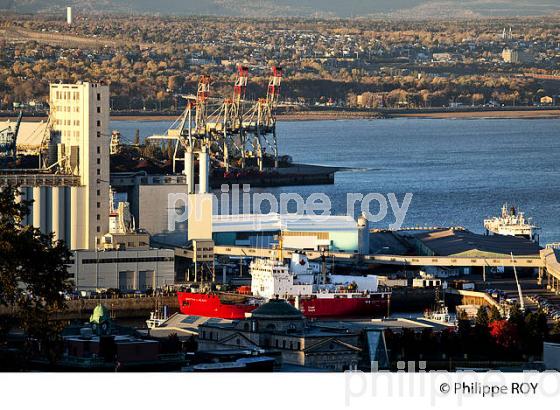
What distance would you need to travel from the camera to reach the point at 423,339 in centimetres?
1098

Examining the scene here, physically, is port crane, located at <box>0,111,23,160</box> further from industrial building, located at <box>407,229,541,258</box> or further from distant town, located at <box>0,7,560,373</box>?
industrial building, located at <box>407,229,541,258</box>

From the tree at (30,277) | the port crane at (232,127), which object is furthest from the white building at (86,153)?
the port crane at (232,127)

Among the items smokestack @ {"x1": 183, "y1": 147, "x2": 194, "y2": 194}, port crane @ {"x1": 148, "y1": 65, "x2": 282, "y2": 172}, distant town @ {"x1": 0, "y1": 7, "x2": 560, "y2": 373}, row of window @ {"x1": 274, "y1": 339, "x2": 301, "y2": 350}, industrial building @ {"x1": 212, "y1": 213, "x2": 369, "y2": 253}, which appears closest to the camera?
distant town @ {"x1": 0, "y1": 7, "x2": 560, "y2": 373}

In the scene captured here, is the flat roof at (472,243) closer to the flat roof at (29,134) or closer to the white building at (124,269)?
the white building at (124,269)

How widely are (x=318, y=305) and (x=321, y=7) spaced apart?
84.9 inches

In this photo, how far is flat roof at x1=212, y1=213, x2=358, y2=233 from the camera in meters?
17.4

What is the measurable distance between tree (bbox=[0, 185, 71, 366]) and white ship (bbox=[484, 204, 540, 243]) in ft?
35.9

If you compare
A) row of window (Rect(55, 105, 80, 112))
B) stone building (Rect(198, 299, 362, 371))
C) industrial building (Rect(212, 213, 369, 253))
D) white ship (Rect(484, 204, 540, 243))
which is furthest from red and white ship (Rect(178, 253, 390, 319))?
stone building (Rect(198, 299, 362, 371))

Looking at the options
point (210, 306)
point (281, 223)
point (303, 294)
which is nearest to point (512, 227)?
point (281, 223)

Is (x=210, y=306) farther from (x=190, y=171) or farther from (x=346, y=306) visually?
(x=190, y=171)

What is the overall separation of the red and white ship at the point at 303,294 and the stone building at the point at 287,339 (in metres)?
3.53

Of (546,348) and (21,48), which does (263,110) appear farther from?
(546,348)

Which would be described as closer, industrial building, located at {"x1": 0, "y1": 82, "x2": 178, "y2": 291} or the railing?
industrial building, located at {"x1": 0, "y1": 82, "x2": 178, "y2": 291}
